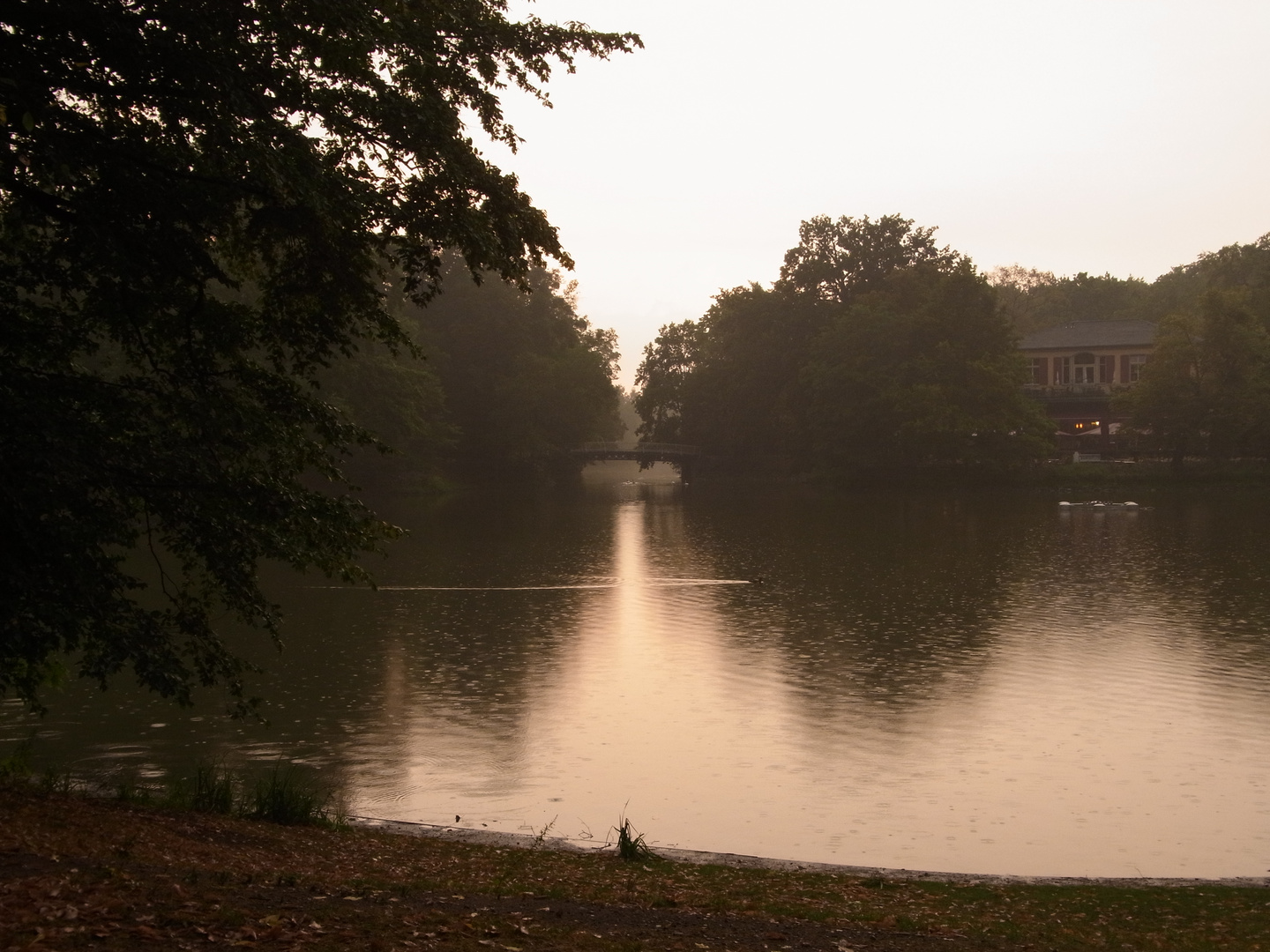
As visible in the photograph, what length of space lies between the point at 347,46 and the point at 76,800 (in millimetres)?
6506

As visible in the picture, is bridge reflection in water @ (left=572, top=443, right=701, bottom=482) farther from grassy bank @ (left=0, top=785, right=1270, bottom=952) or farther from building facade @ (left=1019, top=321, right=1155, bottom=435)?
grassy bank @ (left=0, top=785, right=1270, bottom=952)

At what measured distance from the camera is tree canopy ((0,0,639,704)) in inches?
374

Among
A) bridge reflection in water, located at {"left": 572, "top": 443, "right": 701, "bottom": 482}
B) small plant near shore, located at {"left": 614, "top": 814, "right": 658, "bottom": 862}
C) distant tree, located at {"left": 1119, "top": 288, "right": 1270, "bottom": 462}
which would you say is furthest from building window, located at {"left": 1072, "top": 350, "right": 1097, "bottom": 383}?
small plant near shore, located at {"left": 614, "top": 814, "right": 658, "bottom": 862}

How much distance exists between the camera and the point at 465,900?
7820 mm

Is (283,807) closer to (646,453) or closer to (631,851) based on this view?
(631,851)

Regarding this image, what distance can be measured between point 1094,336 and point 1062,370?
3422 millimetres

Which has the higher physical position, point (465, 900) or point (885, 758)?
point (465, 900)

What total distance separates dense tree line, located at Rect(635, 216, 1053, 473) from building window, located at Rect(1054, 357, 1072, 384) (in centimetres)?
1277

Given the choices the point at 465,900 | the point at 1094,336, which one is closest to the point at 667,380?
the point at 1094,336

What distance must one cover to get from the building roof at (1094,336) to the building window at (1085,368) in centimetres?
97

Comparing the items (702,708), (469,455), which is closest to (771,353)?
(469,455)

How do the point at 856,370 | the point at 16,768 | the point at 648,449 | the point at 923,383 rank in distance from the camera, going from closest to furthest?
the point at 16,768 → the point at 923,383 → the point at 856,370 → the point at 648,449

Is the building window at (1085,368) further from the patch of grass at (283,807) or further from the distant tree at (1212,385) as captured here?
the patch of grass at (283,807)

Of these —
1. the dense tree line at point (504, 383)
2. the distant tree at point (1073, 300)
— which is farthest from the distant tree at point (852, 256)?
the distant tree at point (1073, 300)
